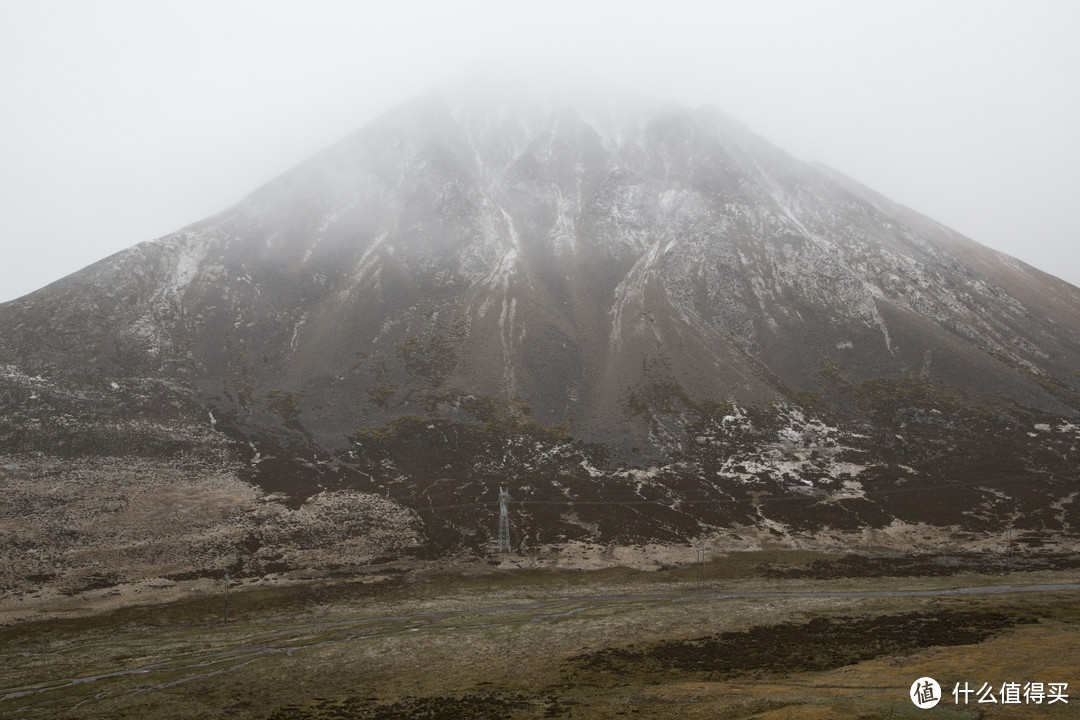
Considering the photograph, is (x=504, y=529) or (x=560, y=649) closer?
(x=560, y=649)

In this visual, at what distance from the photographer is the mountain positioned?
9938 centimetres

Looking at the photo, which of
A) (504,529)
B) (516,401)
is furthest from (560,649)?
(516,401)

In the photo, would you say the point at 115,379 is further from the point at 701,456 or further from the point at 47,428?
the point at 701,456

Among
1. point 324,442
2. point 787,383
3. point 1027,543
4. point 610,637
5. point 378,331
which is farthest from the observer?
point 378,331

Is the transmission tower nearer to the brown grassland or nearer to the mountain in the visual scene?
the mountain

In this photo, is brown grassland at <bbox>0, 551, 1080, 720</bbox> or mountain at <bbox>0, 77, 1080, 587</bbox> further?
mountain at <bbox>0, 77, 1080, 587</bbox>

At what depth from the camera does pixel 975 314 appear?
174375 millimetres

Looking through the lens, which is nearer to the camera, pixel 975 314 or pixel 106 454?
pixel 106 454

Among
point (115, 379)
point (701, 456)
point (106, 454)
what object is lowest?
point (701, 456)

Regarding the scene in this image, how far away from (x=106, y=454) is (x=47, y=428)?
13.9 meters

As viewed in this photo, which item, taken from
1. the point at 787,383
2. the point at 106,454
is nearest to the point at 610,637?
the point at 106,454

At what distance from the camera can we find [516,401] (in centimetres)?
14225

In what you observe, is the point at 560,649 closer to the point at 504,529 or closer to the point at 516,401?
the point at 504,529

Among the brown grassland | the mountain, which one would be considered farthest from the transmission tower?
the brown grassland
